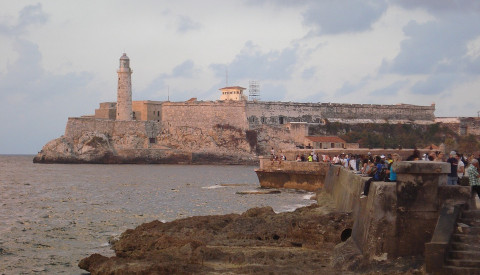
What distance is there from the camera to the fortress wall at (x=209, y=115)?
78.2 metres

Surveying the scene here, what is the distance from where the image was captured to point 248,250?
12.3 m

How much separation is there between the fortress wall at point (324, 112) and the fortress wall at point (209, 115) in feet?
4.36

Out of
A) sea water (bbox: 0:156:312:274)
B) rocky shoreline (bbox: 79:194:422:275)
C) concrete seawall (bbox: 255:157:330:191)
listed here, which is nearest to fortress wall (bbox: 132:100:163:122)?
sea water (bbox: 0:156:312:274)

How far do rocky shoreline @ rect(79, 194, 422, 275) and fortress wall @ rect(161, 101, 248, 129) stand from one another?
204 ft

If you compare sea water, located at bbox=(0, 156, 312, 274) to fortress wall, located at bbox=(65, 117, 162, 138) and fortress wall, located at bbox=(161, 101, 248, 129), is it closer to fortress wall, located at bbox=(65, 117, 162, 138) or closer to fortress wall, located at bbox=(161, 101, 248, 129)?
fortress wall, located at bbox=(65, 117, 162, 138)

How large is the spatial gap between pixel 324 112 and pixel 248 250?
72848 mm

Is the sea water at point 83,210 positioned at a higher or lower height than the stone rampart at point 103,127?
lower

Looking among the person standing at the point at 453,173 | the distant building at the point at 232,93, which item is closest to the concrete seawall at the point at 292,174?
the person standing at the point at 453,173

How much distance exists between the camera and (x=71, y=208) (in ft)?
88.0

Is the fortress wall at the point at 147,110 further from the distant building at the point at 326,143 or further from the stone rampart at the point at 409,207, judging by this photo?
the stone rampart at the point at 409,207

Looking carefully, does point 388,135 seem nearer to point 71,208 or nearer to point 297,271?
point 71,208

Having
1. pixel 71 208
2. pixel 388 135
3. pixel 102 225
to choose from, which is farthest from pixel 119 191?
pixel 388 135

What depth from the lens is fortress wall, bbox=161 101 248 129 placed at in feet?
257

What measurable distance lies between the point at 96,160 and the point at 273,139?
748 inches
